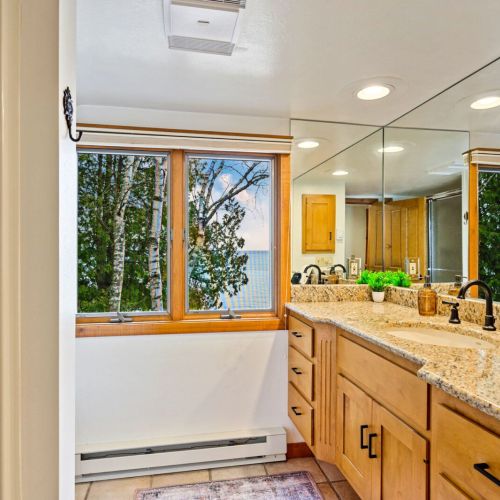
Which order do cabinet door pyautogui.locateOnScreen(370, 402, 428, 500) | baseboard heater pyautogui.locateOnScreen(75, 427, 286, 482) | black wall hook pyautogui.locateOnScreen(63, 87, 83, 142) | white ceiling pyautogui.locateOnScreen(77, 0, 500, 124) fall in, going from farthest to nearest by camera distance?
baseboard heater pyautogui.locateOnScreen(75, 427, 286, 482)
white ceiling pyautogui.locateOnScreen(77, 0, 500, 124)
cabinet door pyautogui.locateOnScreen(370, 402, 428, 500)
black wall hook pyautogui.locateOnScreen(63, 87, 83, 142)

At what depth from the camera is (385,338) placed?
1.54m

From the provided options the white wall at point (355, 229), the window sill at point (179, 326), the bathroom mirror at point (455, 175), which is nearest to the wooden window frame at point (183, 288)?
the window sill at point (179, 326)

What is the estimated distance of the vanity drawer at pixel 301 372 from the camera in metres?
2.18

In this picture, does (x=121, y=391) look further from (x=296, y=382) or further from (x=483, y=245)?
(x=483, y=245)

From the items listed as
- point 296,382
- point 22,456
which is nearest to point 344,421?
point 296,382

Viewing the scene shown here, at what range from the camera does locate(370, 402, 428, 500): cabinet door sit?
1.29 metres

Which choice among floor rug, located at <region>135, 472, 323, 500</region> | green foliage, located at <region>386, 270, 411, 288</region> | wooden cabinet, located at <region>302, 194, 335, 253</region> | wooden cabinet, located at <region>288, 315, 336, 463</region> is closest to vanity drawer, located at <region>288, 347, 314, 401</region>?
wooden cabinet, located at <region>288, 315, 336, 463</region>

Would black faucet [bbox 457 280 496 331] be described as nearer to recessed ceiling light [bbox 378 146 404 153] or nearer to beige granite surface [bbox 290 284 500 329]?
beige granite surface [bbox 290 284 500 329]

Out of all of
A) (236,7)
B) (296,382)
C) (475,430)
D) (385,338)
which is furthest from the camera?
(296,382)

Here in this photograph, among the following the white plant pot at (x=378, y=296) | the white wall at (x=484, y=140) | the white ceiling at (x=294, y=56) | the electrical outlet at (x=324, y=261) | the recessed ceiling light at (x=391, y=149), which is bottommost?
the white plant pot at (x=378, y=296)

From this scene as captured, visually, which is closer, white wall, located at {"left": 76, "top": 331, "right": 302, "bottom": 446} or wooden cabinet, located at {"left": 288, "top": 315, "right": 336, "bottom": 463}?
wooden cabinet, located at {"left": 288, "top": 315, "right": 336, "bottom": 463}

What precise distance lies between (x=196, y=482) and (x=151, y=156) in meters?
2.03

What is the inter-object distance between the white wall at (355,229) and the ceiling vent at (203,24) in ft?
4.72

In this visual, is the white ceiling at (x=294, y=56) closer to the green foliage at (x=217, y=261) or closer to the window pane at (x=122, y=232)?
the window pane at (x=122, y=232)
